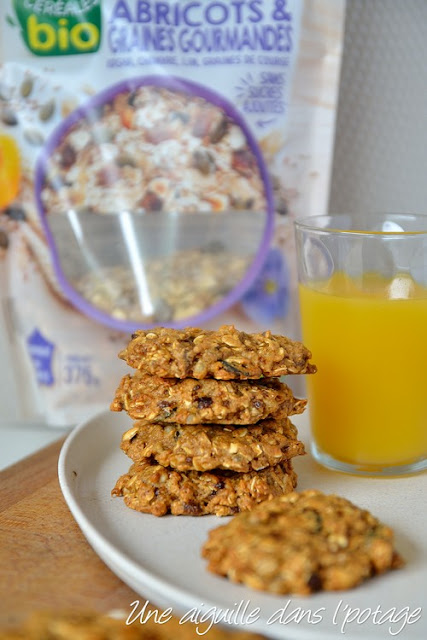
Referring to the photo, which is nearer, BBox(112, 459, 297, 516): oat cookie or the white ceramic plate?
the white ceramic plate

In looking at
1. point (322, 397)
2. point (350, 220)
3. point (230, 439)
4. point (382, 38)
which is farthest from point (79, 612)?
point (382, 38)

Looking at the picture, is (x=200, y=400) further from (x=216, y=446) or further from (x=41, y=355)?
(x=41, y=355)

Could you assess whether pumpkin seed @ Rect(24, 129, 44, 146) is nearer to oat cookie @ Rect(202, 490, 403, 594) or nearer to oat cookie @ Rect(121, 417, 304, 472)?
oat cookie @ Rect(121, 417, 304, 472)

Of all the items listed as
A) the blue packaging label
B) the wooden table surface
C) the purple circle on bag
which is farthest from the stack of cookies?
the blue packaging label

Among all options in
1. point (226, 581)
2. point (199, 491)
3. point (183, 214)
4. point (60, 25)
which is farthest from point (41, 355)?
point (226, 581)

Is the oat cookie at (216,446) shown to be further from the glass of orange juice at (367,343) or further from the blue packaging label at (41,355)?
the blue packaging label at (41,355)

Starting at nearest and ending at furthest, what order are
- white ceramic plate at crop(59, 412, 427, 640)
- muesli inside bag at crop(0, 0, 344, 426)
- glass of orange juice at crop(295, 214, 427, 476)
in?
1. white ceramic plate at crop(59, 412, 427, 640)
2. glass of orange juice at crop(295, 214, 427, 476)
3. muesli inside bag at crop(0, 0, 344, 426)

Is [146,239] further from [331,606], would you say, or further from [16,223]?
[331,606]

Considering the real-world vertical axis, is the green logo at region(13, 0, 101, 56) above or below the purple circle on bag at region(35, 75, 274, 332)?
above
